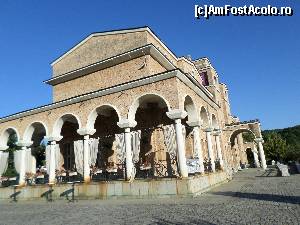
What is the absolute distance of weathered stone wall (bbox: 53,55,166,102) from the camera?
1745cm

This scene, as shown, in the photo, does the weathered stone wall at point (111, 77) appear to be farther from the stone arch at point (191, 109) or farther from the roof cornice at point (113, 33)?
the stone arch at point (191, 109)

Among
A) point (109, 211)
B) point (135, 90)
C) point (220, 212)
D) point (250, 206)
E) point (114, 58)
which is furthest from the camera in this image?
point (114, 58)

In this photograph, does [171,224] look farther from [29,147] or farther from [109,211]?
[29,147]

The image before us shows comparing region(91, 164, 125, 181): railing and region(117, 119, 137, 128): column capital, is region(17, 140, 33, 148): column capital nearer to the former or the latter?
region(91, 164, 125, 181): railing

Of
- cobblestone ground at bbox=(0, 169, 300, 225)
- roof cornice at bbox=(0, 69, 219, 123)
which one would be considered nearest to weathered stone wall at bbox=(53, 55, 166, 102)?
roof cornice at bbox=(0, 69, 219, 123)

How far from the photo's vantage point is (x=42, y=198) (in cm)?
1490

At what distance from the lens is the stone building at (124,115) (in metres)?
12.8

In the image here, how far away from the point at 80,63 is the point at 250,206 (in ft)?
56.4

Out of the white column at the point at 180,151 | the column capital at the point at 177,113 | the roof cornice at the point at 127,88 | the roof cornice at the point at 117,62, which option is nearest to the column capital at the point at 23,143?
the roof cornice at the point at 127,88

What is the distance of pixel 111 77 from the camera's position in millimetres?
18906

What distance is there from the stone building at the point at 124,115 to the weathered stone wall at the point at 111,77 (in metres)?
0.07

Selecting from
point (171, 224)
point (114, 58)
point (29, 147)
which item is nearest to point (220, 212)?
point (171, 224)

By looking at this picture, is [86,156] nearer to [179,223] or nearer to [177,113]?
[177,113]

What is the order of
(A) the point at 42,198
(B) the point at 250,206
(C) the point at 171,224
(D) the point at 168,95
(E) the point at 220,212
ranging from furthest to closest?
(A) the point at 42,198, (D) the point at 168,95, (B) the point at 250,206, (E) the point at 220,212, (C) the point at 171,224
